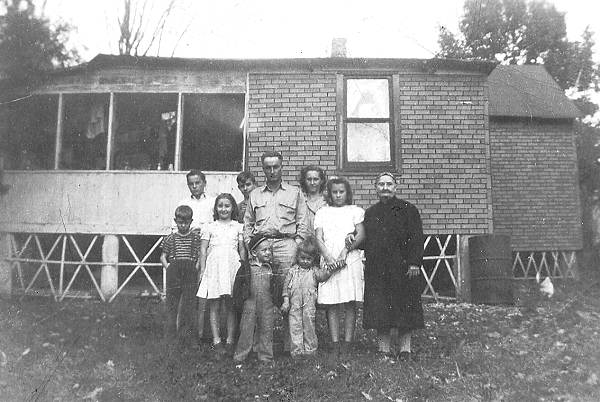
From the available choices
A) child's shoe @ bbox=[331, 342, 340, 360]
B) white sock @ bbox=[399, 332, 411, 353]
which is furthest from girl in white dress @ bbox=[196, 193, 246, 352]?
white sock @ bbox=[399, 332, 411, 353]

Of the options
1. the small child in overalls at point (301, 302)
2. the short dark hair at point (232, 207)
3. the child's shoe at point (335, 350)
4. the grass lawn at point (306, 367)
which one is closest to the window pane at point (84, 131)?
the grass lawn at point (306, 367)

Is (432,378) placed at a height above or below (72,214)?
below

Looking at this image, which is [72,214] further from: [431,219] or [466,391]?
[466,391]

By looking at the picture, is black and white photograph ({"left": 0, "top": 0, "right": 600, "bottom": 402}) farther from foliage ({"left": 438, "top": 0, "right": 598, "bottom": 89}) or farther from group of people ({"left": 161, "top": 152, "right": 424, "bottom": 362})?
foliage ({"left": 438, "top": 0, "right": 598, "bottom": 89})

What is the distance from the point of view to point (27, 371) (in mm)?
4762

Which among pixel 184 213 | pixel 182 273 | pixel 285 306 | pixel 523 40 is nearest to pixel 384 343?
pixel 285 306

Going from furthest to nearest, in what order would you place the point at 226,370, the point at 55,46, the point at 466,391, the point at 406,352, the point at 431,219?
the point at 431,219, the point at 55,46, the point at 406,352, the point at 226,370, the point at 466,391

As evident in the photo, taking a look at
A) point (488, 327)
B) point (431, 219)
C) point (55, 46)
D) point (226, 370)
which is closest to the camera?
point (226, 370)

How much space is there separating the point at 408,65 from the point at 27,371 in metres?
7.19

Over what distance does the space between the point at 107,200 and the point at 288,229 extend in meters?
5.07

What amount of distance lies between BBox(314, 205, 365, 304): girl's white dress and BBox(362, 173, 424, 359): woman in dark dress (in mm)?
114

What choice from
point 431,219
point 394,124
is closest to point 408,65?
point 394,124

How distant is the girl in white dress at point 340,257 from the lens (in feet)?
16.8

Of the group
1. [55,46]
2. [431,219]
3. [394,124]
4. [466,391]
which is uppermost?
[55,46]
